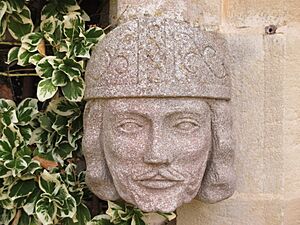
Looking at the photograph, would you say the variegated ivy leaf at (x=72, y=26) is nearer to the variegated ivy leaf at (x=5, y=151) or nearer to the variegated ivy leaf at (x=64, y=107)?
the variegated ivy leaf at (x=64, y=107)

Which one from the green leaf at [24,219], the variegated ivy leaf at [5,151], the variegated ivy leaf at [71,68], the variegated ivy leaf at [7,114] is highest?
the variegated ivy leaf at [71,68]

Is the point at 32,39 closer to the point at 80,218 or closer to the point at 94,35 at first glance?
the point at 94,35

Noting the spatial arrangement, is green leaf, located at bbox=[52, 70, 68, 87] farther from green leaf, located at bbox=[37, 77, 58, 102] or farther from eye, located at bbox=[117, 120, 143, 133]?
eye, located at bbox=[117, 120, 143, 133]

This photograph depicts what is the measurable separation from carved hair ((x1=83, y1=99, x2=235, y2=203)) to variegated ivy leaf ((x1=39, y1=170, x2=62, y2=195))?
0.35 feet

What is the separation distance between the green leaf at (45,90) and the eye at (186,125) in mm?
322

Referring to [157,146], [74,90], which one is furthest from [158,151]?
[74,90]

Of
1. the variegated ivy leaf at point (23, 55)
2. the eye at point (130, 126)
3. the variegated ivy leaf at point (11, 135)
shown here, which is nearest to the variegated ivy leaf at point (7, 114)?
the variegated ivy leaf at point (11, 135)

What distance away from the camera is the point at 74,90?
131 centimetres

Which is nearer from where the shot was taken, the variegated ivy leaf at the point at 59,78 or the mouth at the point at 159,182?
the mouth at the point at 159,182

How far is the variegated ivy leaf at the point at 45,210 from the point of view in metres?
1.33

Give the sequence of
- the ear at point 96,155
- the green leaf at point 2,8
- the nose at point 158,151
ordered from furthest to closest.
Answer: the green leaf at point 2,8
the ear at point 96,155
the nose at point 158,151

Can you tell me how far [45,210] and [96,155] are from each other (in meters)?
0.21

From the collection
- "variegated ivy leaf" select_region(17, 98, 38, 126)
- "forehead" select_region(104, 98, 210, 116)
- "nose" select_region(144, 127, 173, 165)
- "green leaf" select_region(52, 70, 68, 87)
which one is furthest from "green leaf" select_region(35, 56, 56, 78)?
"nose" select_region(144, 127, 173, 165)

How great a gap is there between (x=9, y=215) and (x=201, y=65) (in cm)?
63
